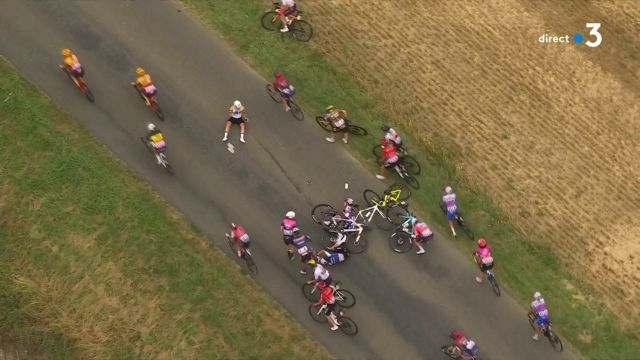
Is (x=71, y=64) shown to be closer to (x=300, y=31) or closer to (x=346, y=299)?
(x=300, y=31)

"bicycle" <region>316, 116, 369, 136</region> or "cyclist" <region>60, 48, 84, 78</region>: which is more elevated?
"cyclist" <region>60, 48, 84, 78</region>

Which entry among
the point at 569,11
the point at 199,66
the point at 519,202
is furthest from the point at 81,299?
the point at 569,11

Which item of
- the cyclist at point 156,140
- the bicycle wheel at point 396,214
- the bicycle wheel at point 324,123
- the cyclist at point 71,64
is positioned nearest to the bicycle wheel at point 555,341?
the bicycle wheel at point 396,214

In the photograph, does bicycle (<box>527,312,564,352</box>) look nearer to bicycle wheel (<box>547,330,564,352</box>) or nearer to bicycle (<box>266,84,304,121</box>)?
bicycle wheel (<box>547,330,564,352</box>)

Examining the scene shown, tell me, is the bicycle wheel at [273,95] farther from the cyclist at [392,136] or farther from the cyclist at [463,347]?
the cyclist at [463,347]

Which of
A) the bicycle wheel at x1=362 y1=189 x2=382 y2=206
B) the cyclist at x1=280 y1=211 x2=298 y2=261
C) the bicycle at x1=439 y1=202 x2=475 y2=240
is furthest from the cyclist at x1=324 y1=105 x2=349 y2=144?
the cyclist at x1=280 y1=211 x2=298 y2=261

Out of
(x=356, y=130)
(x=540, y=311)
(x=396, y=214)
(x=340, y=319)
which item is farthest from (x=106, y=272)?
(x=540, y=311)
